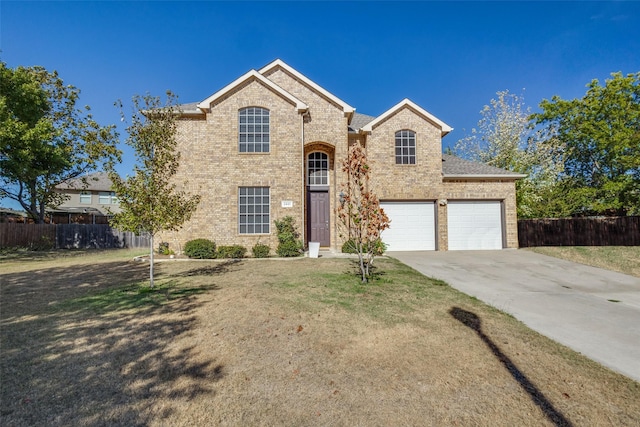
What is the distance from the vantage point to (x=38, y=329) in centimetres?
474

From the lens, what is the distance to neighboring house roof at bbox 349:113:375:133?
1555cm

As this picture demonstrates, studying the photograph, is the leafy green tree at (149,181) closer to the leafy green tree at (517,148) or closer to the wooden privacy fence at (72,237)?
the wooden privacy fence at (72,237)

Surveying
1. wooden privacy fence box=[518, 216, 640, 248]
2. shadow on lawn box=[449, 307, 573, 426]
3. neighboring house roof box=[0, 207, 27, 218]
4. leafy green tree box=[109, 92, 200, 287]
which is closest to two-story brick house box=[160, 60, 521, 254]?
wooden privacy fence box=[518, 216, 640, 248]

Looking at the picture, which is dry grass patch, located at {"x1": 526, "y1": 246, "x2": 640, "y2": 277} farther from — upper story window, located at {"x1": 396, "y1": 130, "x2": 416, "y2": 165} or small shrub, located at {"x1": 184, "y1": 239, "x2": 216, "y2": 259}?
small shrub, located at {"x1": 184, "y1": 239, "x2": 216, "y2": 259}

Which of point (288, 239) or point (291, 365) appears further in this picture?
point (288, 239)

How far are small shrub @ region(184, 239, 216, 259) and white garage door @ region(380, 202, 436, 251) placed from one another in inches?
314

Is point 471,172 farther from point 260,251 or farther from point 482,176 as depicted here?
point 260,251

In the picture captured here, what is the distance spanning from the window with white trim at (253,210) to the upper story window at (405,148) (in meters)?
6.75

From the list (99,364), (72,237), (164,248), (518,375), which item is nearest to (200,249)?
(164,248)

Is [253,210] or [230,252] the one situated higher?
[253,210]

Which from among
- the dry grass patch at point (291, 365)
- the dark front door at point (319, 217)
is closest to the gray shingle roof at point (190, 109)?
the dark front door at point (319, 217)

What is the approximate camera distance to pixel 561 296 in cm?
695

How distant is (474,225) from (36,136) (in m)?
24.5

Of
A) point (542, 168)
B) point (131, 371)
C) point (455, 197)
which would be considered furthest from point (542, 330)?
point (542, 168)
